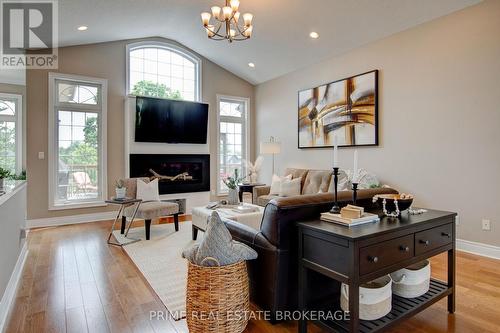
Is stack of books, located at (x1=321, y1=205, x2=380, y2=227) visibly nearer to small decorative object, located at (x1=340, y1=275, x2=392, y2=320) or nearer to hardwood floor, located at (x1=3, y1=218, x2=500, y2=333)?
small decorative object, located at (x1=340, y1=275, x2=392, y2=320)

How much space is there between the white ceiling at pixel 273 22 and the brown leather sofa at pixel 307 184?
6.94 feet

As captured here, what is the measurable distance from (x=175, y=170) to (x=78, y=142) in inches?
72.0

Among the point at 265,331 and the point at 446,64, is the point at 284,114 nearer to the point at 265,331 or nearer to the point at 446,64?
the point at 446,64

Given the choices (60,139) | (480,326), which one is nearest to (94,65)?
(60,139)

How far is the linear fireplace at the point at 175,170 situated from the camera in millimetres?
5672

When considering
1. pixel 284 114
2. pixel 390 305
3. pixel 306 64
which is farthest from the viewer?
pixel 284 114

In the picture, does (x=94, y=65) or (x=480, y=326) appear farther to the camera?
(x=94, y=65)

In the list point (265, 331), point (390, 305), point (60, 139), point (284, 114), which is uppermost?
point (284, 114)

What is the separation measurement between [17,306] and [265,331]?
1.97 metres

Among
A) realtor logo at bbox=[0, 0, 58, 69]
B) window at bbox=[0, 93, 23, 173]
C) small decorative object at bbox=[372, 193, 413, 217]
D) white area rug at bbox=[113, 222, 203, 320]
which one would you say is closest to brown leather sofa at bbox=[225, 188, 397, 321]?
small decorative object at bbox=[372, 193, 413, 217]

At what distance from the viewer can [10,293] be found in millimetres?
2441

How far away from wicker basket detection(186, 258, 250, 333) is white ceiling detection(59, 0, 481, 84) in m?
3.75

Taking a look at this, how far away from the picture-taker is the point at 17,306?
2311mm

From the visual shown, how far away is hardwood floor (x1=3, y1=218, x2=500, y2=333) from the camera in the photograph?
2.04 meters
